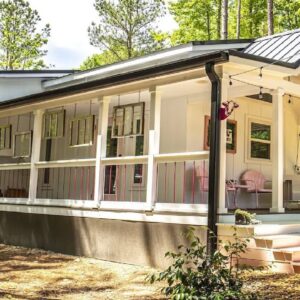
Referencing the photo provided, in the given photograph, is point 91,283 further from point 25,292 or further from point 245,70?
point 245,70

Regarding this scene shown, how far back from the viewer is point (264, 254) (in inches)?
268

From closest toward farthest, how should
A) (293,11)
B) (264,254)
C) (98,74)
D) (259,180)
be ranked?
1. (264,254)
2. (259,180)
3. (98,74)
4. (293,11)

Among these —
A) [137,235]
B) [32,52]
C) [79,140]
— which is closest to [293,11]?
[32,52]

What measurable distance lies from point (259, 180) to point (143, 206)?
3895 millimetres

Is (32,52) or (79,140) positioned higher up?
(32,52)

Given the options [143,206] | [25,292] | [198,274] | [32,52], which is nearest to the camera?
[198,274]

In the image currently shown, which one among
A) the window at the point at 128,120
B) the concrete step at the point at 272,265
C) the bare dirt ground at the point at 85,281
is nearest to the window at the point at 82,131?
the window at the point at 128,120

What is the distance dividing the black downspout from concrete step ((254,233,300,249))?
65 cm

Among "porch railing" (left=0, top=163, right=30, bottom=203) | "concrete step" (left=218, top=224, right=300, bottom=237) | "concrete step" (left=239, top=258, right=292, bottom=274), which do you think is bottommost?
"concrete step" (left=239, top=258, right=292, bottom=274)

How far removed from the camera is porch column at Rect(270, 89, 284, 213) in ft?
26.7

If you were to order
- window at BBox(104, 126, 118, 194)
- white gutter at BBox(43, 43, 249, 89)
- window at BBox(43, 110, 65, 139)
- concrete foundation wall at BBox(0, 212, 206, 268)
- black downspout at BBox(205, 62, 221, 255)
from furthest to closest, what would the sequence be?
window at BBox(104, 126, 118, 194), white gutter at BBox(43, 43, 249, 89), window at BBox(43, 110, 65, 139), concrete foundation wall at BBox(0, 212, 206, 268), black downspout at BBox(205, 62, 221, 255)

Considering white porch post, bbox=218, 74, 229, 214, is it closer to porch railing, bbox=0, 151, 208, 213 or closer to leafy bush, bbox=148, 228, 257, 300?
porch railing, bbox=0, 151, 208, 213

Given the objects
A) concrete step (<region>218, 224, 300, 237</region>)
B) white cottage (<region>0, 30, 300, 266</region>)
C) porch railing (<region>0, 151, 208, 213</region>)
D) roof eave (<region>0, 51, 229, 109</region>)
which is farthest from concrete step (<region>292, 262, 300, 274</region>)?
roof eave (<region>0, 51, 229, 109</region>)

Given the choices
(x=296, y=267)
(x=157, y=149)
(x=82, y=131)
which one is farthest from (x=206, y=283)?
(x=82, y=131)
